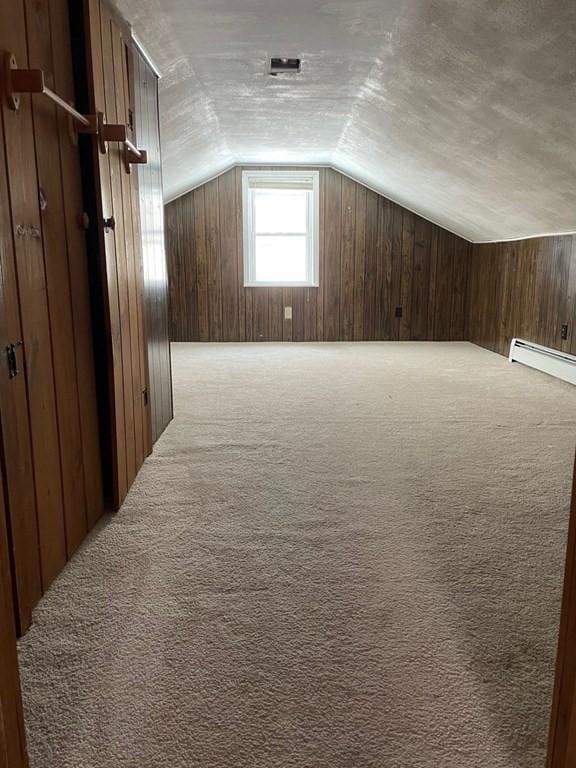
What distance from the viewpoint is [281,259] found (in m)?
6.42

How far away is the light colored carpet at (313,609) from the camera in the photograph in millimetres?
1117

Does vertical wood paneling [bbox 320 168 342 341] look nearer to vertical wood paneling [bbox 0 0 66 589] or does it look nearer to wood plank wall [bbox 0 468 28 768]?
vertical wood paneling [bbox 0 0 66 589]

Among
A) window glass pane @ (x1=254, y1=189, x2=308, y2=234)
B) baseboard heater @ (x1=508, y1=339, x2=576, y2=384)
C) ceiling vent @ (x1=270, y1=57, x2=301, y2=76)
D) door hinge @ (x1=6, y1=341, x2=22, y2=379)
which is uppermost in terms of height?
ceiling vent @ (x1=270, y1=57, x2=301, y2=76)

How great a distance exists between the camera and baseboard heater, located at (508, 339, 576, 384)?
166 inches

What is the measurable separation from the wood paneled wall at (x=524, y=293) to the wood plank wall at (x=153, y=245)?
2.93 meters

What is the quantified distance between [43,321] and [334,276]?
16.3 ft

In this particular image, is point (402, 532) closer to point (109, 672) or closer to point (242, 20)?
point (109, 672)

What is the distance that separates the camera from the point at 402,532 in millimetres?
1958

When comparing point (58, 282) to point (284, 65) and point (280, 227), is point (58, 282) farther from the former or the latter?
point (280, 227)

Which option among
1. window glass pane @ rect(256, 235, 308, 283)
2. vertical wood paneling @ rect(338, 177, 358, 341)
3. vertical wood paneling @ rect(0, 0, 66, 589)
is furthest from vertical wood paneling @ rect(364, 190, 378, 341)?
vertical wood paneling @ rect(0, 0, 66, 589)

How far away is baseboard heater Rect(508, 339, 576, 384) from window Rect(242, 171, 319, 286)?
2.24 meters

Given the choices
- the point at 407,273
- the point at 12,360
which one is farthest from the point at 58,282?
the point at 407,273

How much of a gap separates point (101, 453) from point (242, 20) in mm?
1963

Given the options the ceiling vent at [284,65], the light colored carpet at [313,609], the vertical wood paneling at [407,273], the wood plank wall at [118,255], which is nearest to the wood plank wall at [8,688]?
the light colored carpet at [313,609]
